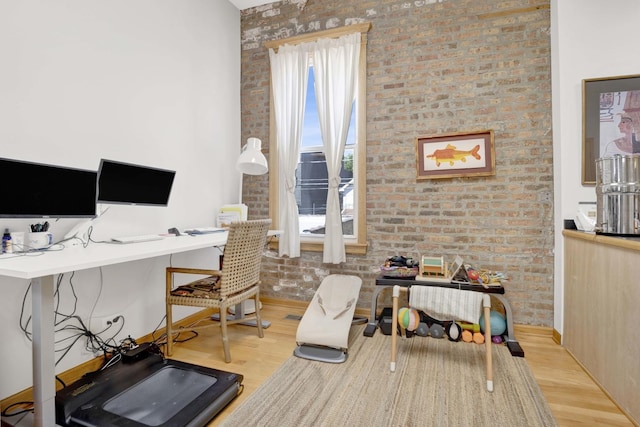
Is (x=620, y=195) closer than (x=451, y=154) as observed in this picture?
Yes

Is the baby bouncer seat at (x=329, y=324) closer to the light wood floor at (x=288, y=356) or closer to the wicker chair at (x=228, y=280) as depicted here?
the light wood floor at (x=288, y=356)

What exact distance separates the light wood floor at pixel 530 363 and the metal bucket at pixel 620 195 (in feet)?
3.07

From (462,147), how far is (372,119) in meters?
0.86

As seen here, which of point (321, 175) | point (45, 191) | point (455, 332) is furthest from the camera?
point (321, 175)

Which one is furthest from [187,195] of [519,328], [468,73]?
[519,328]

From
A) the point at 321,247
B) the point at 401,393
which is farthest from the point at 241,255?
the point at 401,393

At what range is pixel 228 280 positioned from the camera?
91.3 inches

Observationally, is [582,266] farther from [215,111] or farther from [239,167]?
[215,111]

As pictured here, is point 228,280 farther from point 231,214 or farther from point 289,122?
point 289,122

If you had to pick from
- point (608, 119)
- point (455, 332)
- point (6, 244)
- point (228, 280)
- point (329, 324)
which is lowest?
point (455, 332)

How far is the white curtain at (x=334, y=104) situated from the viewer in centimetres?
317

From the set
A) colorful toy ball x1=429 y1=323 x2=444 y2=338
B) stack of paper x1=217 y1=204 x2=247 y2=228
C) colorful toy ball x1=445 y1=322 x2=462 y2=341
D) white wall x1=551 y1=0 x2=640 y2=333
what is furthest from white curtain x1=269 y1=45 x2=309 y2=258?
white wall x1=551 y1=0 x2=640 y2=333

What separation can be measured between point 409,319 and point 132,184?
2109mm

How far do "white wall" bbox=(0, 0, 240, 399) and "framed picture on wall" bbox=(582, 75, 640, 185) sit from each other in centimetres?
313
